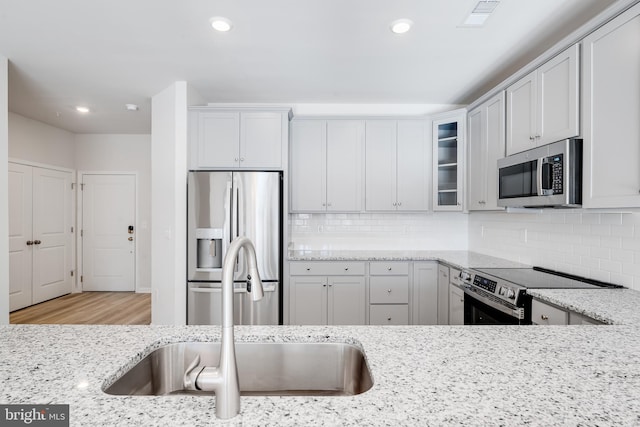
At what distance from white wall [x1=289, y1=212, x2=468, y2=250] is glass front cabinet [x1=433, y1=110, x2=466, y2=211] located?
401 millimetres

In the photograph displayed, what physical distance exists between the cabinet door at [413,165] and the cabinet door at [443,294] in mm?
766

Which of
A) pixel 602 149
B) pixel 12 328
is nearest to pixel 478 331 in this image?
pixel 602 149

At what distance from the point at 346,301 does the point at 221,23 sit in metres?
2.58

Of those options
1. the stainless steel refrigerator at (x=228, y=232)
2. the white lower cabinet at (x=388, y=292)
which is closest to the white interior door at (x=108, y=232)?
the stainless steel refrigerator at (x=228, y=232)

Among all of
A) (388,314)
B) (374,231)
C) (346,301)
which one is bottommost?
(388,314)

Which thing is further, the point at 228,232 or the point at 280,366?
the point at 228,232

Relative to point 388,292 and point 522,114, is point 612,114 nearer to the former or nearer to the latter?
point 522,114

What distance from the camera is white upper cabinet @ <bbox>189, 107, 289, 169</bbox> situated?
3.44 metres

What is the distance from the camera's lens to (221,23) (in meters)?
2.22

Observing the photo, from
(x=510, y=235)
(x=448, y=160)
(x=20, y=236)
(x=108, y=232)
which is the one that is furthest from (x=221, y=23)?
(x=108, y=232)

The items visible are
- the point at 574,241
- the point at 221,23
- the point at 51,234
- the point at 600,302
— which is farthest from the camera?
the point at 51,234

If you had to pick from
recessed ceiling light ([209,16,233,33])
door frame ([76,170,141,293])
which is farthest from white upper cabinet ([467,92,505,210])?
door frame ([76,170,141,293])

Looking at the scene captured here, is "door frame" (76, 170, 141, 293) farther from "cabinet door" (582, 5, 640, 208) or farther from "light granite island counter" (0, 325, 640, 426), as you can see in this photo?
"cabinet door" (582, 5, 640, 208)

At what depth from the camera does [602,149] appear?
1.82 m
